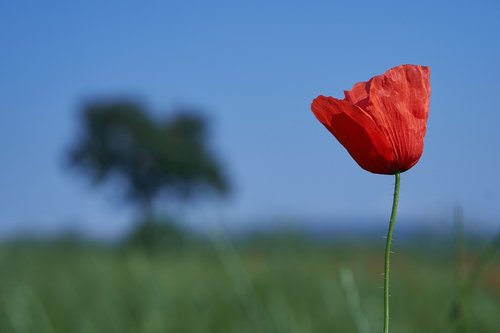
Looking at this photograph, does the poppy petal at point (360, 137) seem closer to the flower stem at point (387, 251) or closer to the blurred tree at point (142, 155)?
the flower stem at point (387, 251)

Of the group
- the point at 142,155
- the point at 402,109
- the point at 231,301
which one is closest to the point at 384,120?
the point at 402,109

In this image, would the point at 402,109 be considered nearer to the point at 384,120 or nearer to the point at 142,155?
the point at 384,120

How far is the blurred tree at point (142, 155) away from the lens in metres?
17.8

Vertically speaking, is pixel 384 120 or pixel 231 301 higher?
pixel 384 120

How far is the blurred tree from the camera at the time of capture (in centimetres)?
1777

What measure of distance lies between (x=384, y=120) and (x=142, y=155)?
17518 mm

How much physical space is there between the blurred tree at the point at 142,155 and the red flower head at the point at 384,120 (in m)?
17.0

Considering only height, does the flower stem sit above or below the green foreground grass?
above

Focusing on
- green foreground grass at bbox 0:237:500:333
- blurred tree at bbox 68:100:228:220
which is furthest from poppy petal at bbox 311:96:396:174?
blurred tree at bbox 68:100:228:220

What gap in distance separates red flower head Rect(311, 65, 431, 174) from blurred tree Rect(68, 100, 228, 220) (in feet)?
55.6

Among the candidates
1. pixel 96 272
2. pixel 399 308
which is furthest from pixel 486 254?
pixel 96 272

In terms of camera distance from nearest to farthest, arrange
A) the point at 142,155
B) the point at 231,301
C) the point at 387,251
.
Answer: the point at 387,251 → the point at 231,301 → the point at 142,155

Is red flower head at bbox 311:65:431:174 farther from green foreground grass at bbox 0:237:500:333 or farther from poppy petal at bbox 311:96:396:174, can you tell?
green foreground grass at bbox 0:237:500:333

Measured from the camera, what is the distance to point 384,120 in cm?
48
